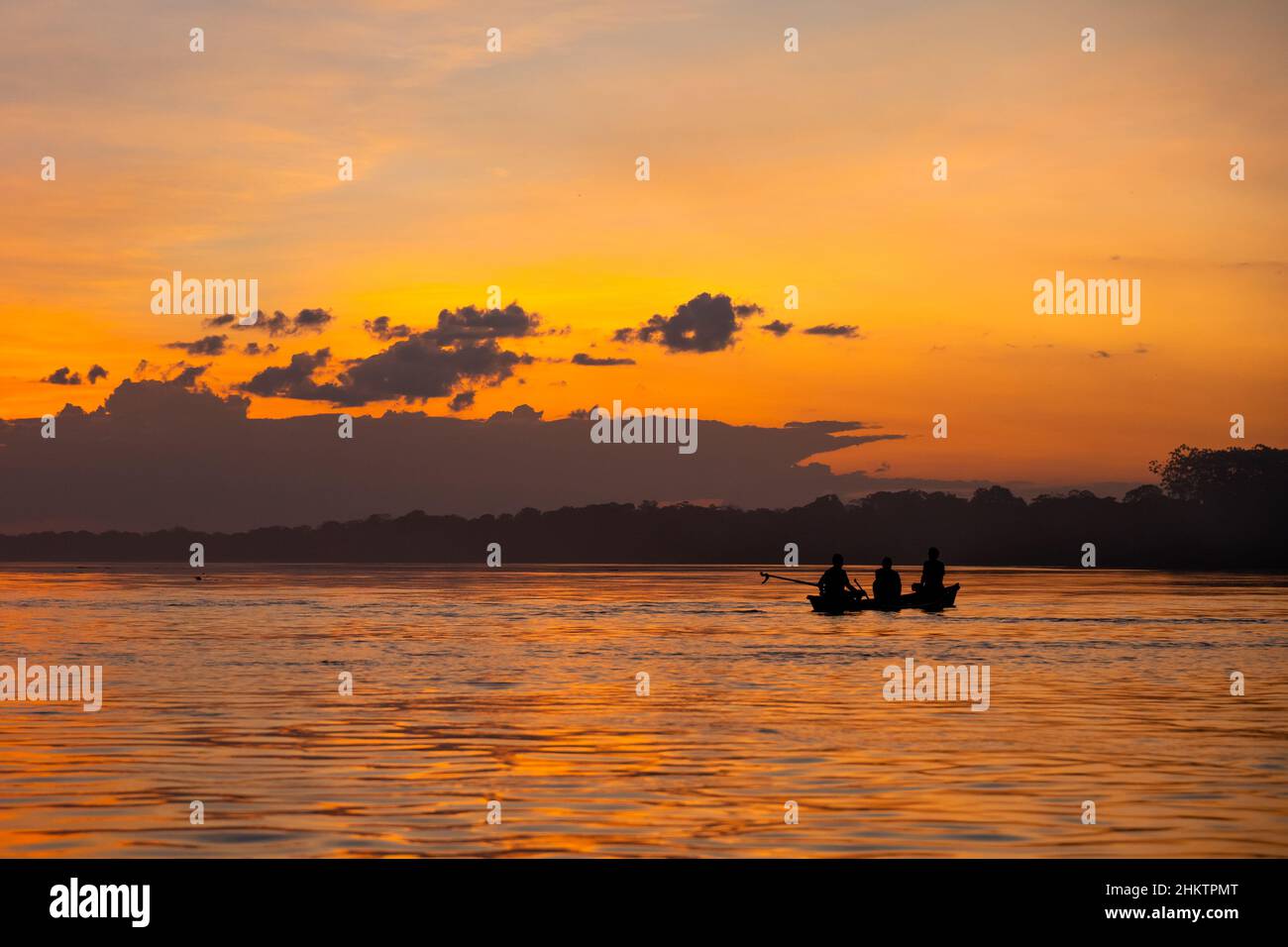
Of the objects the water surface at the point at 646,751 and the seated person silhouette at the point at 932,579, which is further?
the seated person silhouette at the point at 932,579

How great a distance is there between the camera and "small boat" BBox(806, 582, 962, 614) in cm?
6900

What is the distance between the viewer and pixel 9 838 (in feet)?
56.6

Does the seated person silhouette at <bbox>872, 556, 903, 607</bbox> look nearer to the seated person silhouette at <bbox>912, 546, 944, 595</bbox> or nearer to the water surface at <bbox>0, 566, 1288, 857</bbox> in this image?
the seated person silhouette at <bbox>912, 546, 944, 595</bbox>

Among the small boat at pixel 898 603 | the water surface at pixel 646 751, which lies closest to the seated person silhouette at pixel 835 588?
the small boat at pixel 898 603

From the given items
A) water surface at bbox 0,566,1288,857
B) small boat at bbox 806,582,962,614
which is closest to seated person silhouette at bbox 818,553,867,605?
small boat at bbox 806,582,962,614

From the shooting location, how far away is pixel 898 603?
6938cm

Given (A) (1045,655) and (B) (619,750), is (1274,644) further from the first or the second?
(B) (619,750)

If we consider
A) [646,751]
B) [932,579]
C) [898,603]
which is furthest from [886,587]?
[646,751]

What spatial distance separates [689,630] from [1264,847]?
46767 millimetres

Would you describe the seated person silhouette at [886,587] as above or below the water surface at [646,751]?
above

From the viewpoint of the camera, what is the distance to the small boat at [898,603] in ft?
226

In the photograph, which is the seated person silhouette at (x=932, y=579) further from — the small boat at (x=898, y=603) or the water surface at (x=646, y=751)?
the water surface at (x=646, y=751)

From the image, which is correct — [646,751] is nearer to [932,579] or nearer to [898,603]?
[898,603]

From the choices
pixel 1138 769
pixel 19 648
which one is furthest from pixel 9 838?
pixel 19 648
